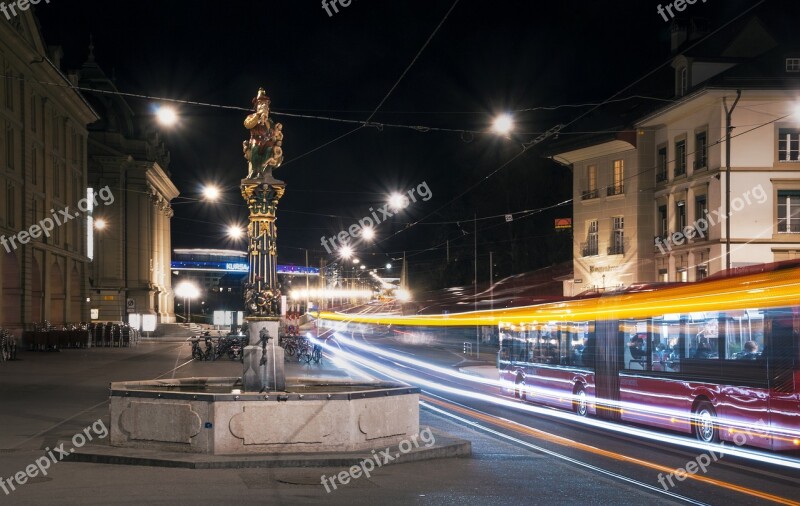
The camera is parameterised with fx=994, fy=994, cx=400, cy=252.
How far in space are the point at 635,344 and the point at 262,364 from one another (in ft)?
26.1

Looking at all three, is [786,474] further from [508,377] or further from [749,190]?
[749,190]

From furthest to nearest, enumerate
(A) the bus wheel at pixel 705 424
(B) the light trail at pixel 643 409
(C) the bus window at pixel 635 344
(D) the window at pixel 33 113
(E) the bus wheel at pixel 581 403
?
(D) the window at pixel 33 113
(E) the bus wheel at pixel 581 403
(C) the bus window at pixel 635 344
(A) the bus wheel at pixel 705 424
(B) the light trail at pixel 643 409

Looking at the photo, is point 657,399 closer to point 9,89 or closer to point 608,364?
point 608,364

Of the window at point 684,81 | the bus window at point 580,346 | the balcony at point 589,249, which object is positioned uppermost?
the window at point 684,81

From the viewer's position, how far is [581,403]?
72.5 feet

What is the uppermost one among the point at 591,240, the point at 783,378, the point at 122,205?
the point at 122,205

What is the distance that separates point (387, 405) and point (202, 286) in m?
134

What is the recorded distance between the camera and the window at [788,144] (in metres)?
41.2

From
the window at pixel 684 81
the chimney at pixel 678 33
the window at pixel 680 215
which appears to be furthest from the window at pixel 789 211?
the chimney at pixel 678 33

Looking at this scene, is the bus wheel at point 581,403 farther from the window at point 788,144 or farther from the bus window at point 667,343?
the window at point 788,144

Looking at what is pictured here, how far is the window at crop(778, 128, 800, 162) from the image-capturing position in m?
41.2

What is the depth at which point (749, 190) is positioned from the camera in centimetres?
4097

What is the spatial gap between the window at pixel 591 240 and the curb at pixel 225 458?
39.6m

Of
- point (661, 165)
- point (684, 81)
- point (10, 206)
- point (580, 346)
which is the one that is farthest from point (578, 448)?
point (10, 206)
